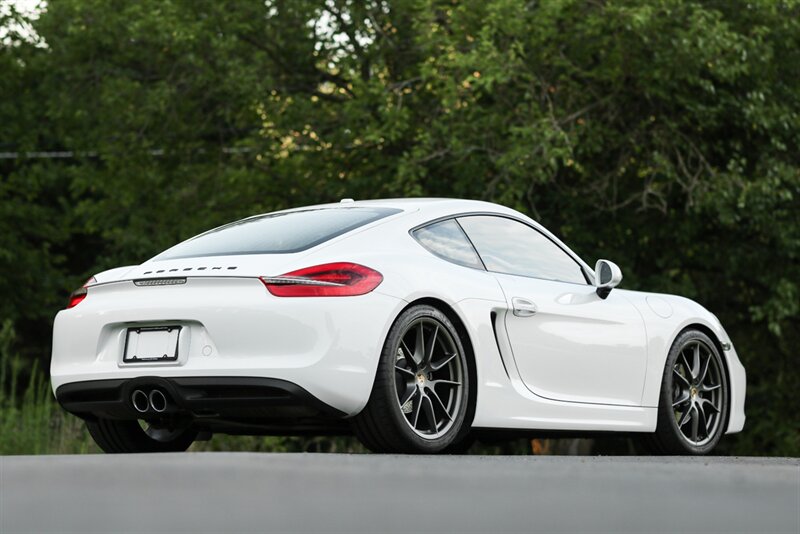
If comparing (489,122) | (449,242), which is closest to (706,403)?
(449,242)

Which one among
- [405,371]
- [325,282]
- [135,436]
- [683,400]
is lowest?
[135,436]

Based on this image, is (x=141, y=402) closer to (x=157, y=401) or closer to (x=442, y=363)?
(x=157, y=401)

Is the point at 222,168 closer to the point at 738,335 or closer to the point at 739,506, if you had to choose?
the point at 738,335

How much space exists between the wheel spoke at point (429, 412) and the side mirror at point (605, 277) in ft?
5.96

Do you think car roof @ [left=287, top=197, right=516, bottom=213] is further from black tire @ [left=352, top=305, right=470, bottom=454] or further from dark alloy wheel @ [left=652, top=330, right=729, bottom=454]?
dark alloy wheel @ [left=652, top=330, right=729, bottom=454]

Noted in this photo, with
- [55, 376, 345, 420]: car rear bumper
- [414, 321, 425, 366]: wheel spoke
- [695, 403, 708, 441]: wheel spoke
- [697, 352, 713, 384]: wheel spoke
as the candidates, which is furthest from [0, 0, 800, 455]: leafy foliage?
[55, 376, 345, 420]: car rear bumper

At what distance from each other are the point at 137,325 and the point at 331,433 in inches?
42.3

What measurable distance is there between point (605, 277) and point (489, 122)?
10951 millimetres

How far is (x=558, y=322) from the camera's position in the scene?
25.1ft

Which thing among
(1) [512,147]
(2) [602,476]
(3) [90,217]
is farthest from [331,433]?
(3) [90,217]

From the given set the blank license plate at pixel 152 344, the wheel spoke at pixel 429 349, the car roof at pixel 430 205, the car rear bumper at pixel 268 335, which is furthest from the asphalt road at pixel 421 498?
the car roof at pixel 430 205

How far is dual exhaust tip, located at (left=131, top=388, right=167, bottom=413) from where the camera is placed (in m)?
6.64

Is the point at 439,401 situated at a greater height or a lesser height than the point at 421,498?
lesser

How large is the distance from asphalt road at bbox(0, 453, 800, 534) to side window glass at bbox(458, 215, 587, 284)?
3563mm
